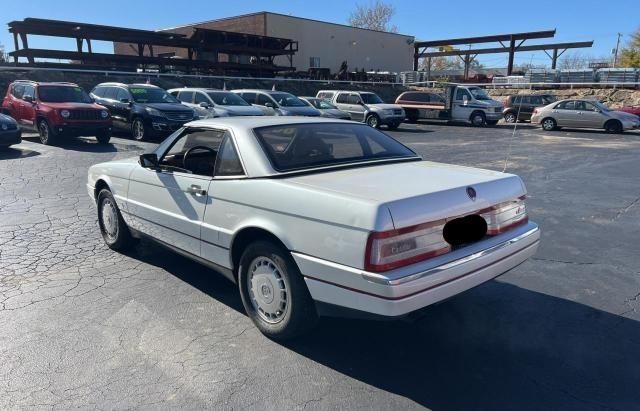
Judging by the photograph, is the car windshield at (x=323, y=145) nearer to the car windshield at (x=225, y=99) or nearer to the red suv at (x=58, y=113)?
the red suv at (x=58, y=113)

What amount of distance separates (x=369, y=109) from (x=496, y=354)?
783 inches

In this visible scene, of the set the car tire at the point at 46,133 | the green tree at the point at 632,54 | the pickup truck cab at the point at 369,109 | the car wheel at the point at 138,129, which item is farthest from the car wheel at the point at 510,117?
the green tree at the point at 632,54

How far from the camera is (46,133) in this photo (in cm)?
1366

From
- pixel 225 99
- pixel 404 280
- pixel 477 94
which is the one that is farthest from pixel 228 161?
pixel 477 94

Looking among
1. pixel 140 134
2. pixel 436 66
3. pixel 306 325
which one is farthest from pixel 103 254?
pixel 436 66

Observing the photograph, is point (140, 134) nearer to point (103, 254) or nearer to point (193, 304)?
point (103, 254)

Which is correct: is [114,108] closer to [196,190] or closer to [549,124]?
[196,190]

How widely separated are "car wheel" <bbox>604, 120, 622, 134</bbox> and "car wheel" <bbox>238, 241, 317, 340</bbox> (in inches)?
888

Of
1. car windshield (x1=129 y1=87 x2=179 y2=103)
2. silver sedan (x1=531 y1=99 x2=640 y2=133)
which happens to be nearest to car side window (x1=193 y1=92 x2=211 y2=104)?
car windshield (x1=129 y1=87 x2=179 y2=103)

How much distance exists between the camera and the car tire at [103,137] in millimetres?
13895

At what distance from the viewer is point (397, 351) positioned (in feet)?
11.1

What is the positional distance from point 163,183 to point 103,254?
1.55 meters

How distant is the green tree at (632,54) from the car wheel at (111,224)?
200ft

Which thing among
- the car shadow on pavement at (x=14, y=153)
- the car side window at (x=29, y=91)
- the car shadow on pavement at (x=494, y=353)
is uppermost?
the car side window at (x=29, y=91)
